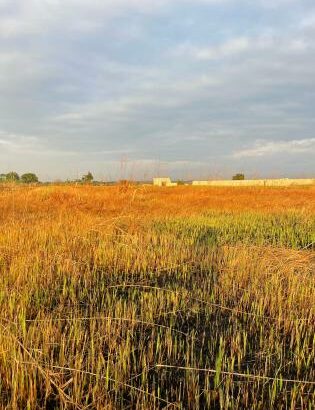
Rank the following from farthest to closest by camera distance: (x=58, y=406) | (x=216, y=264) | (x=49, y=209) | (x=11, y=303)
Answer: (x=49, y=209) < (x=216, y=264) < (x=11, y=303) < (x=58, y=406)

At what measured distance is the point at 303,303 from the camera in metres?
3.78

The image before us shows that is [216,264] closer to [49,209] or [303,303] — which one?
[303,303]

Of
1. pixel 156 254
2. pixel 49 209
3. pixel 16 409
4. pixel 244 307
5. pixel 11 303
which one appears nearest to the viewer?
pixel 16 409

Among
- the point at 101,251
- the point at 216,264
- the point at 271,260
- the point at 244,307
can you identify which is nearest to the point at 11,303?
the point at 244,307

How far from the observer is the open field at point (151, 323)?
2205 millimetres

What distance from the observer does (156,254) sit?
555 centimetres

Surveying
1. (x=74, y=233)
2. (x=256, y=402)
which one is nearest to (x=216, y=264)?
(x=74, y=233)

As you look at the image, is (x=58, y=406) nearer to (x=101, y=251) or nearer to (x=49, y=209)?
(x=101, y=251)

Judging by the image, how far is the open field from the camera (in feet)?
7.23

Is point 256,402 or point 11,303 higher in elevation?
point 11,303

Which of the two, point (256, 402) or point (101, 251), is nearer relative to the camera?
point (256, 402)

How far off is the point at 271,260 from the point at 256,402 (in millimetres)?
3381

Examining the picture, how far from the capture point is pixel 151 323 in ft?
9.86

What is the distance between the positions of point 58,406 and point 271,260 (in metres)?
3.78
